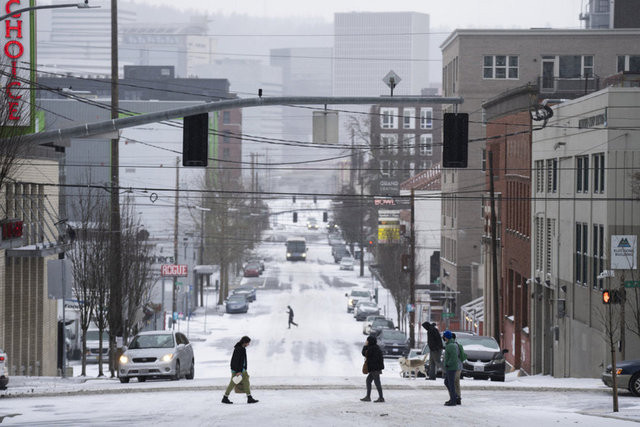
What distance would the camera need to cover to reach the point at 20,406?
73.7ft

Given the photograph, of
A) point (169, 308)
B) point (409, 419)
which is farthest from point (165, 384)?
point (169, 308)

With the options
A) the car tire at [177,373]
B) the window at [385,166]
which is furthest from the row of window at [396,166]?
the car tire at [177,373]

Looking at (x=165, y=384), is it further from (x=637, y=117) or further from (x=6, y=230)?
(x=637, y=117)

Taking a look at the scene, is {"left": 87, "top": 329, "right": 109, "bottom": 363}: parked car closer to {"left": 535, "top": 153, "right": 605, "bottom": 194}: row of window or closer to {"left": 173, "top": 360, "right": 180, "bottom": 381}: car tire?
{"left": 173, "top": 360, "right": 180, "bottom": 381}: car tire

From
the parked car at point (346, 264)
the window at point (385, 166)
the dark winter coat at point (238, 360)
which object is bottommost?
the parked car at point (346, 264)

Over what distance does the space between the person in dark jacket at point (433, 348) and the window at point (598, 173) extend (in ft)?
29.5

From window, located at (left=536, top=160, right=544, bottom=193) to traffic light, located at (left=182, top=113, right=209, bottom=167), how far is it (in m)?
28.6

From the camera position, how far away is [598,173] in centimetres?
3669

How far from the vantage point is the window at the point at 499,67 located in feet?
259

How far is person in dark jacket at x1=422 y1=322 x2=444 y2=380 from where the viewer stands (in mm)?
28422

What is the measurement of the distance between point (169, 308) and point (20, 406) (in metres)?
58.6

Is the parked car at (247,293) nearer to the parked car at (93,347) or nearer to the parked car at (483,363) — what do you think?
the parked car at (93,347)

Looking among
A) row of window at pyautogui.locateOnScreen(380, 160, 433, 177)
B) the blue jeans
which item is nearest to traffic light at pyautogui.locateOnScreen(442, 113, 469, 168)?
the blue jeans

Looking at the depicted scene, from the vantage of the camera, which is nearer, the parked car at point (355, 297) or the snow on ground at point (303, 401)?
the snow on ground at point (303, 401)
